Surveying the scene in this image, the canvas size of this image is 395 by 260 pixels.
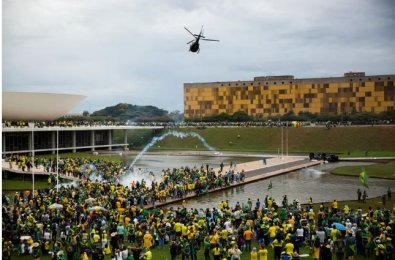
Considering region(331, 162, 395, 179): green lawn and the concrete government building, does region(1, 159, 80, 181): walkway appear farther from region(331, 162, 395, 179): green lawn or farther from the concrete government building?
the concrete government building

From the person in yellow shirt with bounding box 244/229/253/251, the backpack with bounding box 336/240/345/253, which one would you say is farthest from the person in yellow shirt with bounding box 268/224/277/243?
the backpack with bounding box 336/240/345/253

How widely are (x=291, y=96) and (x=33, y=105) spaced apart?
52334mm

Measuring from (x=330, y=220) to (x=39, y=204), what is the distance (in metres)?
9.71

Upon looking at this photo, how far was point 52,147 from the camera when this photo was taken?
43.9 metres

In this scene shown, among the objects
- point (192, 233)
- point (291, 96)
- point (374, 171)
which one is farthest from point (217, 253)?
point (291, 96)

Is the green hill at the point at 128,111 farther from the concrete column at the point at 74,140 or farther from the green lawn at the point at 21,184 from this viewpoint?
the green lawn at the point at 21,184

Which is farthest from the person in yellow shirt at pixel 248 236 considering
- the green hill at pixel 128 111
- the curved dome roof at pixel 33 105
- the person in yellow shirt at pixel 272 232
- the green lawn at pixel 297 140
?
the green hill at pixel 128 111

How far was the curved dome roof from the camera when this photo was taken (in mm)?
24598

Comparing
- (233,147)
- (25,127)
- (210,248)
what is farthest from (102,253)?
(233,147)

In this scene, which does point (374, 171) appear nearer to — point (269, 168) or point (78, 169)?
point (269, 168)

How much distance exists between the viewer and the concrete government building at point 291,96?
216 ft

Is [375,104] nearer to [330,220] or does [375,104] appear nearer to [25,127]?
[25,127]

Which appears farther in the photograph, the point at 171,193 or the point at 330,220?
the point at 171,193

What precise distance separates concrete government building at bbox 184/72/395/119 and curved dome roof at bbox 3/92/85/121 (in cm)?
4708
